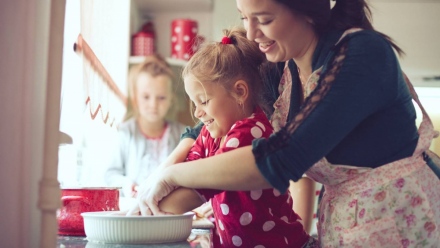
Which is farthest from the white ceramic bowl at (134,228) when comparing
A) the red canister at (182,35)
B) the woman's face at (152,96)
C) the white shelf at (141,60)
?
the red canister at (182,35)

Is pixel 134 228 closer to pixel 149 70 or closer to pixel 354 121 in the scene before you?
pixel 354 121

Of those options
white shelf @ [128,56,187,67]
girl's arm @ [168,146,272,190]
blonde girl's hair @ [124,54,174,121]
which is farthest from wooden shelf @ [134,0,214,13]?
girl's arm @ [168,146,272,190]

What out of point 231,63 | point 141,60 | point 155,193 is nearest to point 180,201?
point 155,193

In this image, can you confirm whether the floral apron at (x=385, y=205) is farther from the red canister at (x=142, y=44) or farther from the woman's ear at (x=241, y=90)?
the red canister at (x=142, y=44)

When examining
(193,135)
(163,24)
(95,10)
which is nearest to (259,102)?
(193,135)

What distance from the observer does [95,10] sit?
1812 mm

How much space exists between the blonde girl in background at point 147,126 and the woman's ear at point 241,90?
2310 millimetres

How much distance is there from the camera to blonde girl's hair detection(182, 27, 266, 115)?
1.38 m

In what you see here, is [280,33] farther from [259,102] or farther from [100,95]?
[100,95]

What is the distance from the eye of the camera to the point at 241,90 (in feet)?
4.55

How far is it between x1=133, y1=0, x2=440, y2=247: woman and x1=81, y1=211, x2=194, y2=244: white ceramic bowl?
51 mm

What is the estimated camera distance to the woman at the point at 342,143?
1.00 meters

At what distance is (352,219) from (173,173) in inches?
13.5

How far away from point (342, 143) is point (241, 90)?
1.08 feet
